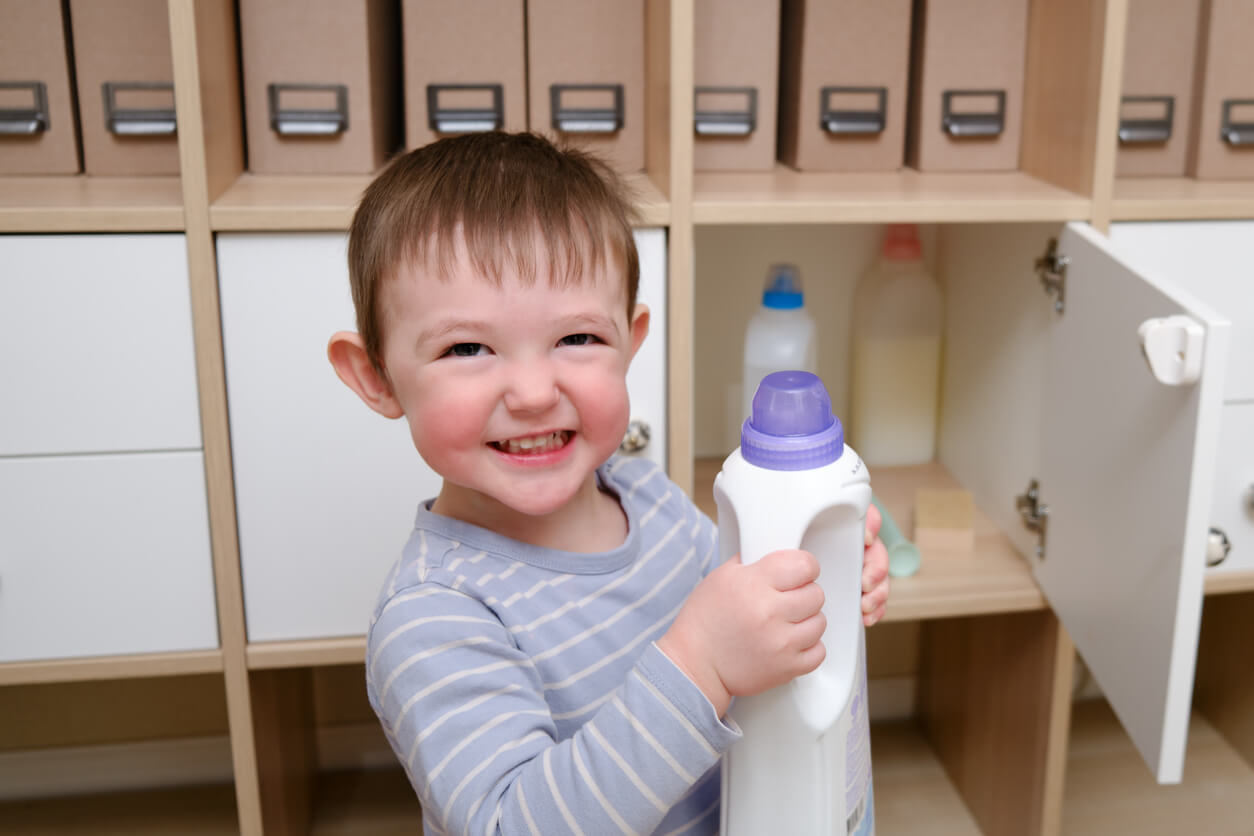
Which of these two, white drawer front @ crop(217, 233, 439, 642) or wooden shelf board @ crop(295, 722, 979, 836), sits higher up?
white drawer front @ crop(217, 233, 439, 642)

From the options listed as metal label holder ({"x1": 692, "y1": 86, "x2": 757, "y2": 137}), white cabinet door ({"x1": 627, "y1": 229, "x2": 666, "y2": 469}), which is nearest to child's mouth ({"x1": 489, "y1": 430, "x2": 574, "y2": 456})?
white cabinet door ({"x1": 627, "y1": 229, "x2": 666, "y2": 469})

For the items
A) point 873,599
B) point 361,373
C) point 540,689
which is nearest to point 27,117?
point 361,373

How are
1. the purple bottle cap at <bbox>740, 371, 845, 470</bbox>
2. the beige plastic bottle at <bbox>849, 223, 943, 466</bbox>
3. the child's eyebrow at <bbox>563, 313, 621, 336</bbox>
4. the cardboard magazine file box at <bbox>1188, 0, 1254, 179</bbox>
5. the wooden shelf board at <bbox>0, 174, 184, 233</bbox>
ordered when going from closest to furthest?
the purple bottle cap at <bbox>740, 371, 845, 470</bbox> → the child's eyebrow at <bbox>563, 313, 621, 336</bbox> → the wooden shelf board at <bbox>0, 174, 184, 233</bbox> → the cardboard magazine file box at <bbox>1188, 0, 1254, 179</bbox> → the beige plastic bottle at <bbox>849, 223, 943, 466</bbox>

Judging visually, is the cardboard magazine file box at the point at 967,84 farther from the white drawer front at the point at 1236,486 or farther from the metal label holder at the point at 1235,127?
the white drawer front at the point at 1236,486

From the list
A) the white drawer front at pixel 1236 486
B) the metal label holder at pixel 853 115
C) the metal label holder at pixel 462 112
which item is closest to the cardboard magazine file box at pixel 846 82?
the metal label holder at pixel 853 115

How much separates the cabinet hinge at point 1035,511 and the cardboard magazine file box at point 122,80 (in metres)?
A: 0.95

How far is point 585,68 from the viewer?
4.12 feet

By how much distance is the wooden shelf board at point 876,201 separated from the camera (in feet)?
3.78

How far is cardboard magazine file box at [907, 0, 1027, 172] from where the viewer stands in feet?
4.31

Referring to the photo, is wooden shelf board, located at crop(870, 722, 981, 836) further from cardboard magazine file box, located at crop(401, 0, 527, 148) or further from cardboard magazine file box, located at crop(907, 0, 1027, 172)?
cardboard magazine file box, located at crop(401, 0, 527, 148)

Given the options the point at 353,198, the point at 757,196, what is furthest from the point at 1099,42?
the point at 353,198

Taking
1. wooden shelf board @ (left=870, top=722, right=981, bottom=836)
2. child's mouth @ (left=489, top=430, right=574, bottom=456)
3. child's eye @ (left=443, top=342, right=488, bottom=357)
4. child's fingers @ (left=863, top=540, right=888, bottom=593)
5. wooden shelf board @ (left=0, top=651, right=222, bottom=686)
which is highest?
child's eye @ (left=443, top=342, right=488, bottom=357)

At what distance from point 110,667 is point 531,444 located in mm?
689

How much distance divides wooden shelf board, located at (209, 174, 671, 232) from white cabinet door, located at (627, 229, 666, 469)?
0.03 meters
